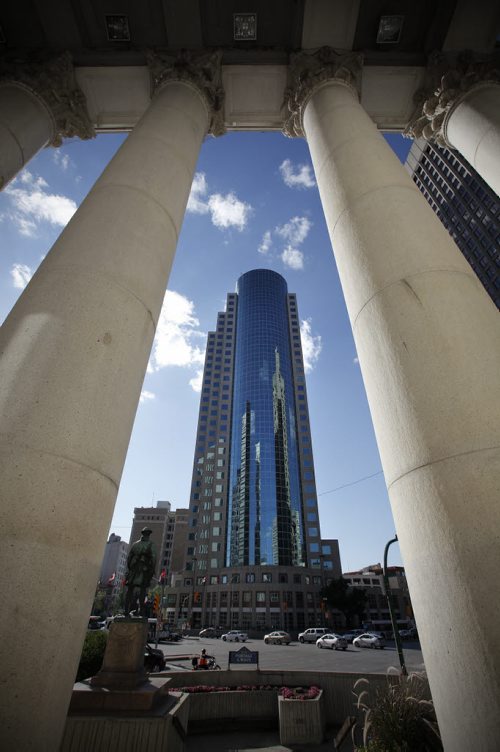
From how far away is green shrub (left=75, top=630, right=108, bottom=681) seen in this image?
11.8m

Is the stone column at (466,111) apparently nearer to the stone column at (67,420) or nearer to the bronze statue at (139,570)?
the stone column at (67,420)

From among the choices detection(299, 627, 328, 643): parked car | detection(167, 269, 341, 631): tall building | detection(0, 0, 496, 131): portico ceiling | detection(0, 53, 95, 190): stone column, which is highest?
detection(167, 269, 341, 631): tall building

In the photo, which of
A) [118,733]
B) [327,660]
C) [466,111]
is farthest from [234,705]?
[327,660]

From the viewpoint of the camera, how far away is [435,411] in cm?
278

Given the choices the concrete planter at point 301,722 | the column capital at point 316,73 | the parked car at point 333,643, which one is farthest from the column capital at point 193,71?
the parked car at point 333,643

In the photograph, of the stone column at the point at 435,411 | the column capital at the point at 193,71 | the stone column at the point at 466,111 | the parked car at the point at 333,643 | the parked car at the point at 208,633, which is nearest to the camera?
the stone column at the point at 435,411

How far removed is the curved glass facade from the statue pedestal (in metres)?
84.3

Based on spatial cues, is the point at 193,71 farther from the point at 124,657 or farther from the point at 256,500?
the point at 256,500

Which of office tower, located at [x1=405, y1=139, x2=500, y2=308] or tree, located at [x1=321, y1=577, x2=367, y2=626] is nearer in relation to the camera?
office tower, located at [x1=405, y1=139, x2=500, y2=308]

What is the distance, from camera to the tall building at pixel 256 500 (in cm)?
8262

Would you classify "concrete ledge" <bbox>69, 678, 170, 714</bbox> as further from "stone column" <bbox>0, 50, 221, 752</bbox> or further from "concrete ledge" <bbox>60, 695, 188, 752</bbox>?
"stone column" <bbox>0, 50, 221, 752</bbox>

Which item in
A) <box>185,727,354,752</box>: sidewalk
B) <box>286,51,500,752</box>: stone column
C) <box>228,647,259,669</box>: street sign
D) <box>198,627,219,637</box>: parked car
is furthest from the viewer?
<box>198,627,219,637</box>: parked car

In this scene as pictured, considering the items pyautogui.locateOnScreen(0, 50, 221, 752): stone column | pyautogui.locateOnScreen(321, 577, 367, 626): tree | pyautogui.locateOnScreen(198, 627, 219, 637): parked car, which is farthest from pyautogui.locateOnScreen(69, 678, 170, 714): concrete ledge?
pyautogui.locateOnScreen(321, 577, 367, 626): tree

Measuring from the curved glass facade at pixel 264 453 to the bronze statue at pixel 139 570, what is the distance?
8244cm
